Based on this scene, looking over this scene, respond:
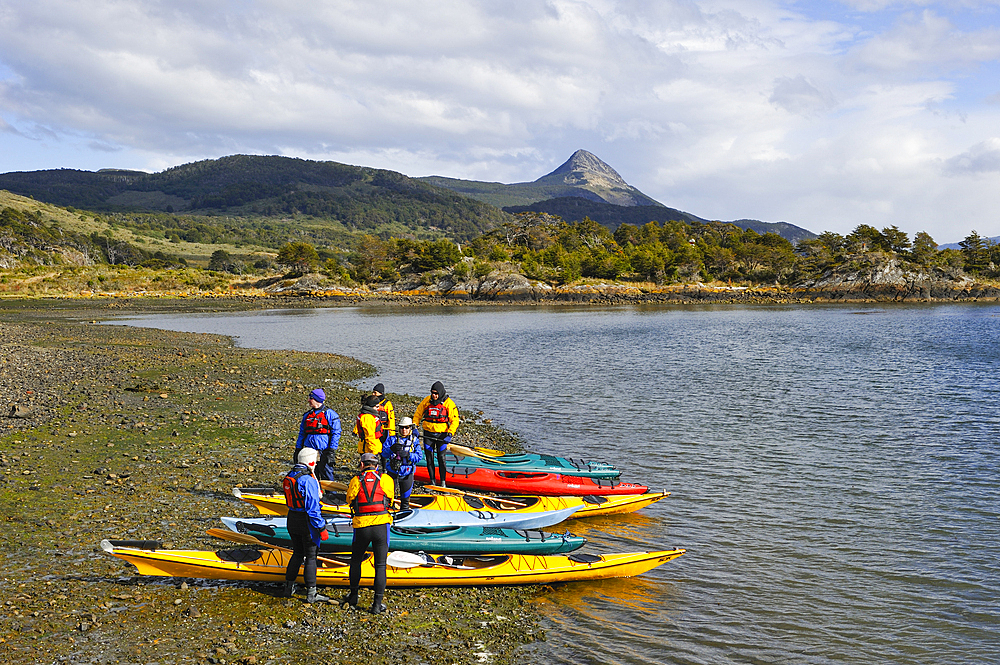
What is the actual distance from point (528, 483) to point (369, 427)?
4.88 metres

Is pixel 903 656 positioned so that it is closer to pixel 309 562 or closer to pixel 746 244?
pixel 309 562

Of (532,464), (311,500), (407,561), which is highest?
(311,500)

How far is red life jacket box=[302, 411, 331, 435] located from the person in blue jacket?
180 cm

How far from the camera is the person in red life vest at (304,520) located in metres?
8.22

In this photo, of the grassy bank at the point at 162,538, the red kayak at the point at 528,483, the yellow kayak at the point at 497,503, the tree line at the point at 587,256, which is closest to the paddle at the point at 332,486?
the yellow kayak at the point at 497,503

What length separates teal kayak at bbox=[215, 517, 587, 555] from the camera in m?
9.79

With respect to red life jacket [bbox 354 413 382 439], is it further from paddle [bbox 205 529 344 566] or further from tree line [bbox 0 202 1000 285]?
tree line [bbox 0 202 1000 285]

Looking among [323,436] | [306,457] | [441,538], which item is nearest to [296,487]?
[306,457]

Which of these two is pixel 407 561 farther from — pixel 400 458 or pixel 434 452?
pixel 434 452

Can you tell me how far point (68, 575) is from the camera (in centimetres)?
891

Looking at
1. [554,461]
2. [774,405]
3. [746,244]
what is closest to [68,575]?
[554,461]

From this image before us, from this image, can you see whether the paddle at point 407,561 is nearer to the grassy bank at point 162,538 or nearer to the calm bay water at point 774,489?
the grassy bank at point 162,538

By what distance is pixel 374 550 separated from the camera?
855 cm

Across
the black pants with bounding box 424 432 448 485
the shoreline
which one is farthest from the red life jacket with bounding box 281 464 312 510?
the shoreline
